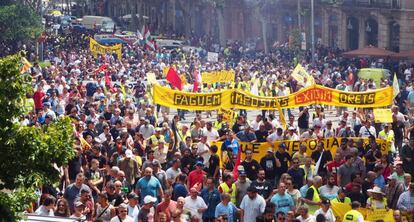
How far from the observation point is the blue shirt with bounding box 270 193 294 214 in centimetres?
1961

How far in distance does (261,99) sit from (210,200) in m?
8.74

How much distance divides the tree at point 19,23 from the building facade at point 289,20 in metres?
11.8

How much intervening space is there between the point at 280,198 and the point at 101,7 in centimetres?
8368

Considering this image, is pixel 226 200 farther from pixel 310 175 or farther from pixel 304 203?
pixel 310 175

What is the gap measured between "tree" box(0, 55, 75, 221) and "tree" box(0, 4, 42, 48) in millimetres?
47701

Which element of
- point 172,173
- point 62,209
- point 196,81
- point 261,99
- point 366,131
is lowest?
point 196,81

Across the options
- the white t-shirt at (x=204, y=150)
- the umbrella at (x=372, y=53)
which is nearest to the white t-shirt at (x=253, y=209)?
the white t-shirt at (x=204, y=150)

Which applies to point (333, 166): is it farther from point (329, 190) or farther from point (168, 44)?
point (168, 44)

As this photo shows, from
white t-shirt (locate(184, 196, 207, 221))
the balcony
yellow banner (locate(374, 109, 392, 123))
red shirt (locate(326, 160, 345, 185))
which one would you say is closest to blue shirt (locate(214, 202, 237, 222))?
white t-shirt (locate(184, 196, 207, 221))

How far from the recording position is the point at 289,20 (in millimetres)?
72625

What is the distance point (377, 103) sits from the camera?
28.4m

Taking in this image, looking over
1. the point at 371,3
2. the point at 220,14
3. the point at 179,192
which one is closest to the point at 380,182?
the point at 179,192

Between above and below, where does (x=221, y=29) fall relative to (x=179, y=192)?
below

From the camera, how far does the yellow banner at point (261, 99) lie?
92.8 feet
